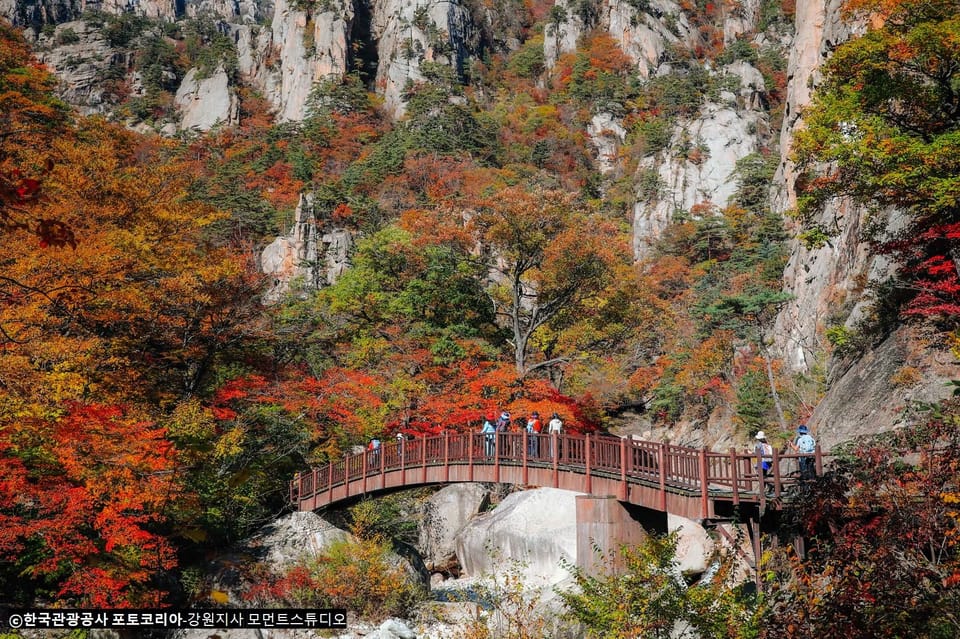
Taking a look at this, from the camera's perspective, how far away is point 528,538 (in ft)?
56.1

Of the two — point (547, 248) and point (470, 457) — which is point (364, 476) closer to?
point (470, 457)

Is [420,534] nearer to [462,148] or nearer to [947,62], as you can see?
[947,62]

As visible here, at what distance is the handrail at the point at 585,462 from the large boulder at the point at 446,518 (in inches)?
148

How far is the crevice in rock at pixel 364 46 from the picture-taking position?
66.3m

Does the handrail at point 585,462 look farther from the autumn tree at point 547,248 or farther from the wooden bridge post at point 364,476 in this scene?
the autumn tree at point 547,248

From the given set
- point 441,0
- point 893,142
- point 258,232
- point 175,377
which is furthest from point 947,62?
point 441,0

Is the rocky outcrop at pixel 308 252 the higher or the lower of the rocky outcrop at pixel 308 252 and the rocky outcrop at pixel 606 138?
the lower

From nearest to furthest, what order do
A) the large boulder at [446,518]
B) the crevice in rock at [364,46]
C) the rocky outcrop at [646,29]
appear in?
the large boulder at [446,518]
the rocky outcrop at [646,29]
the crevice in rock at [364,46]

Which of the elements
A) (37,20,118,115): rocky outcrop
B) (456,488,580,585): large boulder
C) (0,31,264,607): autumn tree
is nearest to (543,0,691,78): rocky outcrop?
(37,20,118,115): rocky outcrop

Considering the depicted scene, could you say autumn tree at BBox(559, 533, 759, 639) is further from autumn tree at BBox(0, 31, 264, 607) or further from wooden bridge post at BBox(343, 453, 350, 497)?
wooden bridge post at BBox(343, 453, 350, 497)

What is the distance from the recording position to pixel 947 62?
13.9 m

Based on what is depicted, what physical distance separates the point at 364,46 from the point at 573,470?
209 feet

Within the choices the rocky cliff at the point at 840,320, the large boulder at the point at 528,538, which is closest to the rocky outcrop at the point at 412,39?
the rocky cliff at the point at 840,320

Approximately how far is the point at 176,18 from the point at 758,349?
97.8 m
